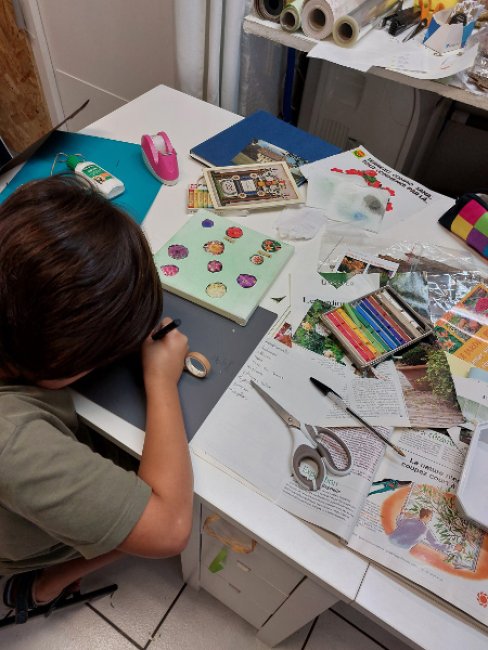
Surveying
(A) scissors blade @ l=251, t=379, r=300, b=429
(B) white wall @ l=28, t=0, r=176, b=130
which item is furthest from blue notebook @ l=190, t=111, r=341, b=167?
(A) scissors blade @ l=251, t=379, r=300, b=429

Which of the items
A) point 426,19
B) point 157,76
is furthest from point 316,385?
point 157,76

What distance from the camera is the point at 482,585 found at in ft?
1.60

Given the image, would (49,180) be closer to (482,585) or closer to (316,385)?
(316,385)

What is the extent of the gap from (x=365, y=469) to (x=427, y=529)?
94 mm

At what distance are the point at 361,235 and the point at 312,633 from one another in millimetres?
917

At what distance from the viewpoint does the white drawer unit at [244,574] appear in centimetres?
62

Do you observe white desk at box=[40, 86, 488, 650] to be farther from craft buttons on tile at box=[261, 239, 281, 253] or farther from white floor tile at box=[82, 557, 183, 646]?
white floor tile at box=[82, 557, 183, 646]

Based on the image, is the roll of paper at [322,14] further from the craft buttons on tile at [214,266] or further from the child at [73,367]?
the child at [73,367]

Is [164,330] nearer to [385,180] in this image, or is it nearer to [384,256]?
[384,256]

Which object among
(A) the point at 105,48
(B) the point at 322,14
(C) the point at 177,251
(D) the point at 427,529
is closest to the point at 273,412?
(D) the point at 427,529

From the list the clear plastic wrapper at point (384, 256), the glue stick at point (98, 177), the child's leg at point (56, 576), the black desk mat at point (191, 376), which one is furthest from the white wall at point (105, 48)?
the child's leg at point (56, 576)

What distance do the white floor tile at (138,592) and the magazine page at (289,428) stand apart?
68cm

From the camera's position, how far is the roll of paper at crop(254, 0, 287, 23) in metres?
0.97

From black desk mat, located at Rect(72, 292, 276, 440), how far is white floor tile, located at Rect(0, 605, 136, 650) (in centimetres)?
72
